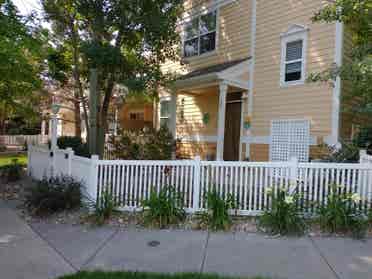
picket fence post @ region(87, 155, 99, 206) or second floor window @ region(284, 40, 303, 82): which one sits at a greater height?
second floor window @ region(284, 40, 303, 82)

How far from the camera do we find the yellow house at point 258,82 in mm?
7973

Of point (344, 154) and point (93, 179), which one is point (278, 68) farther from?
point (93, 179)

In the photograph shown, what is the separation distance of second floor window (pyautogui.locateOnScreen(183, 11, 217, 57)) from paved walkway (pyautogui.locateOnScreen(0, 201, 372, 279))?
8.71m

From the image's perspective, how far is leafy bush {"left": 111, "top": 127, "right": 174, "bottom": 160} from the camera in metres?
10.4

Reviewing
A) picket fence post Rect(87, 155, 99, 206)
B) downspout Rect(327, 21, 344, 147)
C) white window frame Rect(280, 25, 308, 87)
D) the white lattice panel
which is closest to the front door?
the white lattice panel

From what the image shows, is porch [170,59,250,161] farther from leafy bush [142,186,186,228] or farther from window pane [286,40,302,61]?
leafy bush [142,186,186,228]

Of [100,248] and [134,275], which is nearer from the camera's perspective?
[134,275]

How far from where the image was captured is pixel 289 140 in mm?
8586

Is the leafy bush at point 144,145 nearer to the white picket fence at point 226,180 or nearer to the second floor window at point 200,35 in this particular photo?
the second floor window at point 200,35

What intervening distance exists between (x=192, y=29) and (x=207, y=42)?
44.9 inches

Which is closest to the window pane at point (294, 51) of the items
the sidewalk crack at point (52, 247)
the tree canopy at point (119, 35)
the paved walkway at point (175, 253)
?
the tree canopy at point (119, 35)

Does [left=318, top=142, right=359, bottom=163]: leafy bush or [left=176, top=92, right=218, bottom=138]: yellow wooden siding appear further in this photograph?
[left=176, top=92, right=218, bottom=138]: yellow wooden siding

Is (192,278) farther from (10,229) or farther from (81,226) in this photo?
(10,229)

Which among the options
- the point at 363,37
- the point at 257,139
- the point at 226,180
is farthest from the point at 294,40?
the point at 226,180
